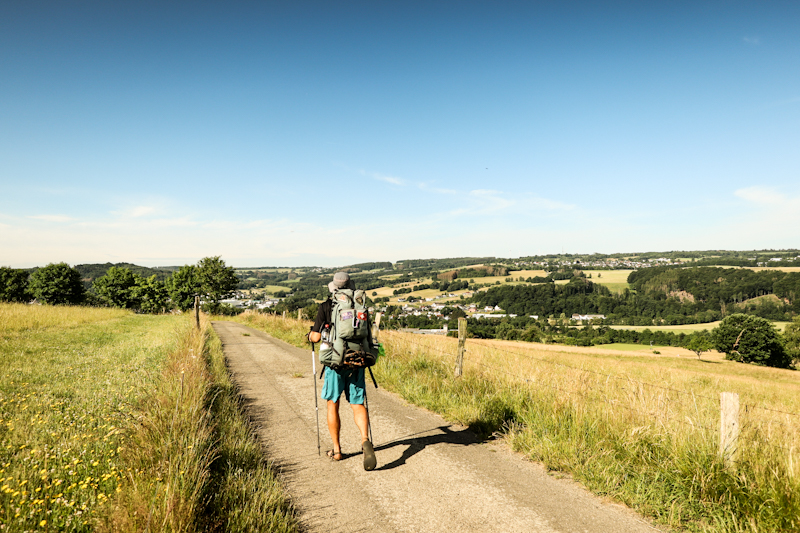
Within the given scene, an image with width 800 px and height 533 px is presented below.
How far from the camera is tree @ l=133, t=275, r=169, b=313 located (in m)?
67.7

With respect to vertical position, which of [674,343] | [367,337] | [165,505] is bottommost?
[674,343]

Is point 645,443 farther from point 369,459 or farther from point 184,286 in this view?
point 184,286

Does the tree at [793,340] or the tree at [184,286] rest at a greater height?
the tree at [184,286]

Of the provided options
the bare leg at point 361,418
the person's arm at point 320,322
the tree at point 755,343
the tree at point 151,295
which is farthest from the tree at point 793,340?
the tree at point 151,295

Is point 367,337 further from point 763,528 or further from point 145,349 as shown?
point 145,349

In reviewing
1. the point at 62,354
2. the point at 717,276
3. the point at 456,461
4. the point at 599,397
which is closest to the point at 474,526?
the point at 456,461

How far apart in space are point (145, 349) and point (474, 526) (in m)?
14.1

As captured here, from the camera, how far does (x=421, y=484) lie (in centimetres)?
441

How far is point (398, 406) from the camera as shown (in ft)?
25.2

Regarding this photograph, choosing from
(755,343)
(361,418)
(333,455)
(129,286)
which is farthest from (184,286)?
(755,343)

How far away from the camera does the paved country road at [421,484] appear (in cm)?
362

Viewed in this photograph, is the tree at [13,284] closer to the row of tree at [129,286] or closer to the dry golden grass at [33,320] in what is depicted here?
the row of tree at [129,286]

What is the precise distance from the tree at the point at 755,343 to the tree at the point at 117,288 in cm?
9732

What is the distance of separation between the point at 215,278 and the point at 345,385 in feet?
226
